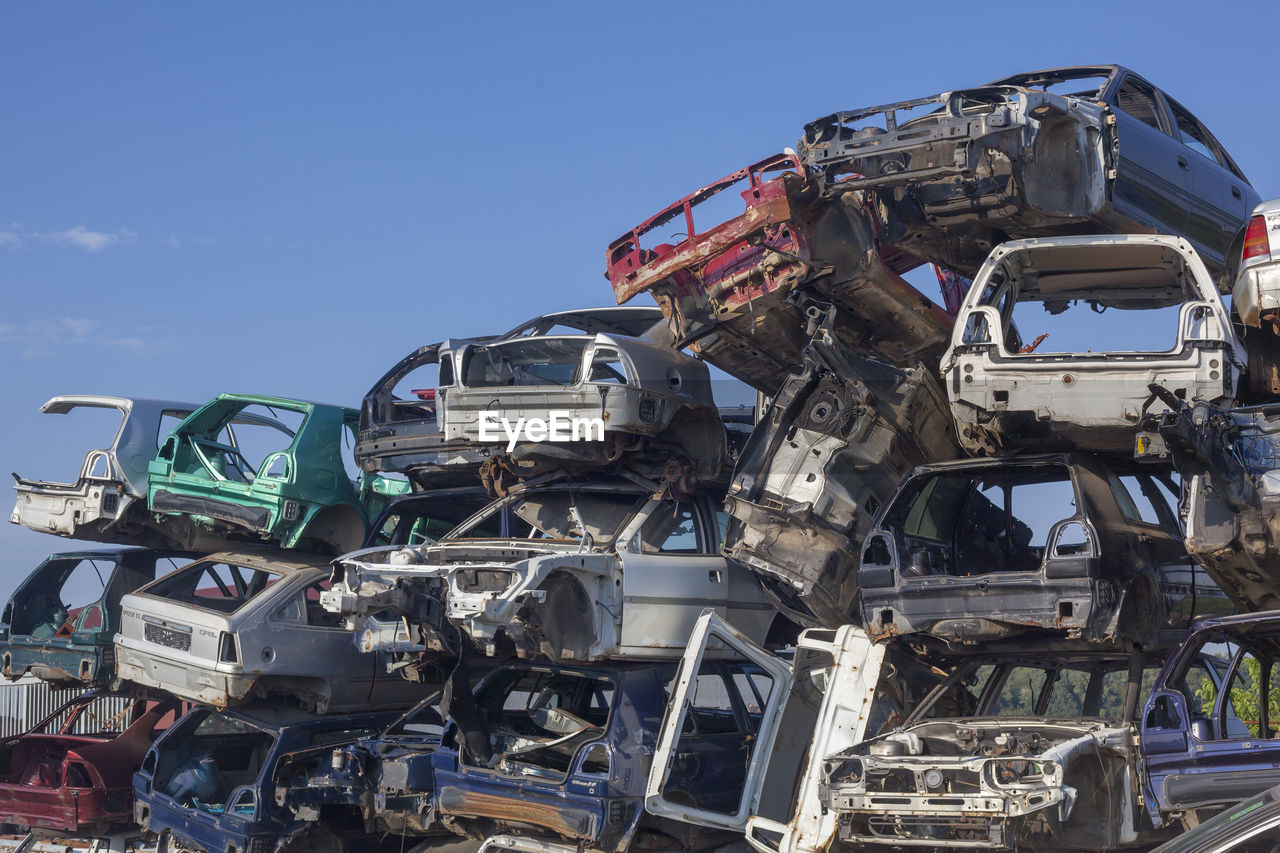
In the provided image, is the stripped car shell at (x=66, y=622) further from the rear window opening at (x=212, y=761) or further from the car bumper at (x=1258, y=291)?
the car bumper at (x=1258, y=291)

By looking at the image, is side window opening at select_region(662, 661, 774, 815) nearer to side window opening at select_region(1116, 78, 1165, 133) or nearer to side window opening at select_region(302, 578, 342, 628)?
side window opening at select_region(302, 578, 342, 628)

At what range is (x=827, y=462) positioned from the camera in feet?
30.2

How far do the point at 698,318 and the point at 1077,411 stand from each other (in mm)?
3175

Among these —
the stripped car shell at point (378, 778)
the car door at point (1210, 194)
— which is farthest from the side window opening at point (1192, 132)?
the stripped car shell at point (378, 778)

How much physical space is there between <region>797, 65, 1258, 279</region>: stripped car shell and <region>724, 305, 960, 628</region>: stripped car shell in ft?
3.42

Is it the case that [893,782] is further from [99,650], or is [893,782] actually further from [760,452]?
[99,650]

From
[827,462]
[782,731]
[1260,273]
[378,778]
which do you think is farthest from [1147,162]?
[378,778]

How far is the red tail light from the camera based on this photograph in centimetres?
868

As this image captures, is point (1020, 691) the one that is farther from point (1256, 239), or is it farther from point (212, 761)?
point (212, 761)

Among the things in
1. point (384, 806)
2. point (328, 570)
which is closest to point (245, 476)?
point (328, 570)

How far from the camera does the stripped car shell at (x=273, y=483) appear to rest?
1241cm

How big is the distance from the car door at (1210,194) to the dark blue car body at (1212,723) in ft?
13.8

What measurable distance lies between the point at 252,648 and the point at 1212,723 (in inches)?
279

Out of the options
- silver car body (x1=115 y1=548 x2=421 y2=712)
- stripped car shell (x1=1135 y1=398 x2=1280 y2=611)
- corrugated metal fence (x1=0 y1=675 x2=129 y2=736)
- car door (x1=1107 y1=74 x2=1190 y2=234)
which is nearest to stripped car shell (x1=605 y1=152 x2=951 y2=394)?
car door (x1=1107 y1=74 x2=1190 y2=234)
